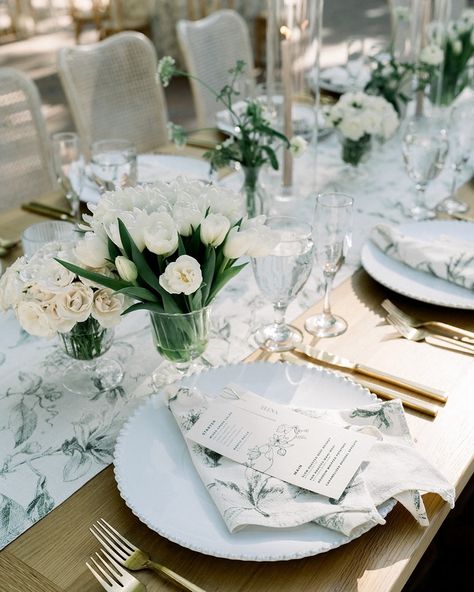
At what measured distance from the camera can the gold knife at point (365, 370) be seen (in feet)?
3.33

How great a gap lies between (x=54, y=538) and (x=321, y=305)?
0.61 meters

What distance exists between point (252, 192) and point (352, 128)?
41 cm

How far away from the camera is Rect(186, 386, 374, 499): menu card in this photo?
818mm

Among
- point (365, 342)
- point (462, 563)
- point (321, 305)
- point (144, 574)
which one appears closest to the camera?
point (144, 574)

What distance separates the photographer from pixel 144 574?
0.75 metres

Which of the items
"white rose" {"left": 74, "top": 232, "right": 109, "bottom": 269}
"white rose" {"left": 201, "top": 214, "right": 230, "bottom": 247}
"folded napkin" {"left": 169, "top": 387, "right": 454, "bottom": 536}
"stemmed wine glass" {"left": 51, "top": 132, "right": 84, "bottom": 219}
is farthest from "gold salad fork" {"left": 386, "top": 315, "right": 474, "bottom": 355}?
"stemmed wine glass" {"left": 51, "top": 132, "right": 84, "bottom": 219}

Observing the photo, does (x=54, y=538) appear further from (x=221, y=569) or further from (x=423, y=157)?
(x=423, y=157)

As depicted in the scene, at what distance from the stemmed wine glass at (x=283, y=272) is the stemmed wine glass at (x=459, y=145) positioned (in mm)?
611

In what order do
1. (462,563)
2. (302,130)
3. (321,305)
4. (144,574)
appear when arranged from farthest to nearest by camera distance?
(302,130) < (462,563) < (321,305) < (144,574)

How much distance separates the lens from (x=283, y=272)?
1058 millimetres

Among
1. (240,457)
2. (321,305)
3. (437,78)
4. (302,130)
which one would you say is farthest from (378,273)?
(437,78)

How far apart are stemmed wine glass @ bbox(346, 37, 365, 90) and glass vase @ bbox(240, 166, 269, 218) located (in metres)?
0.85

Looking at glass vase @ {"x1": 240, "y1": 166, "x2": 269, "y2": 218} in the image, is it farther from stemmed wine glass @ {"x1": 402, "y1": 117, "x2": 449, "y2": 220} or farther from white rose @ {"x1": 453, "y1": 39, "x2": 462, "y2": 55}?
white rose @ {"x1": 453, "y1": 39, "x2": 462, "y2": 55}

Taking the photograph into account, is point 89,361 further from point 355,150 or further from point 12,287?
point 355,150
